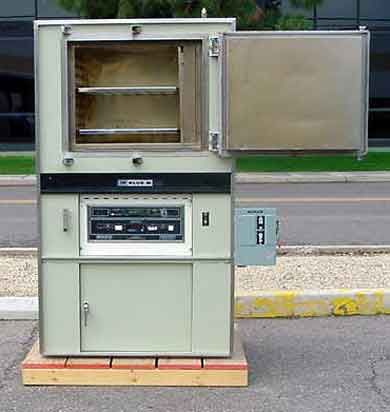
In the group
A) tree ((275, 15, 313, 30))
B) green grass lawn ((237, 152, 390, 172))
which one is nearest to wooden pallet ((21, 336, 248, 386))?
tree ((275, 15, 313, 30))

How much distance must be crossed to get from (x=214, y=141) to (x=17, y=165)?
59.9ft

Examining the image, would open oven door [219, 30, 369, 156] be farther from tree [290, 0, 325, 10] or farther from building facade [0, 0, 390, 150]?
building facade [0, 0, 390, 150]

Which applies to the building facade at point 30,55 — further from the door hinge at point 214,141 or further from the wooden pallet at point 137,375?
the wooden pallet at point 137,375

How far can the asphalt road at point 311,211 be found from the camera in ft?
33.4

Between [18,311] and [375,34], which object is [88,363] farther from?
[375,34]

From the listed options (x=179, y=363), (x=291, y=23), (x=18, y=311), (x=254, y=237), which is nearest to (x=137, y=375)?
(x=179, y=363)

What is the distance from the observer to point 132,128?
15.8ft

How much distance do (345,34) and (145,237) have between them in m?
1.67

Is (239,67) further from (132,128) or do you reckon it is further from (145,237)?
(145,237)

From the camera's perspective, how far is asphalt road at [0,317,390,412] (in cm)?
440

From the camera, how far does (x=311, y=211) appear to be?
1302cm

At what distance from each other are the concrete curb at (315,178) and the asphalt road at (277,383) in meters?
13.3

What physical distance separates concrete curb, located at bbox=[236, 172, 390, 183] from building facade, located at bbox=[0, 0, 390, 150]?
260 inches

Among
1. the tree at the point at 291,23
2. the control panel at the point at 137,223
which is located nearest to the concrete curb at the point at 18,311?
the control panel at the point at 137,223
